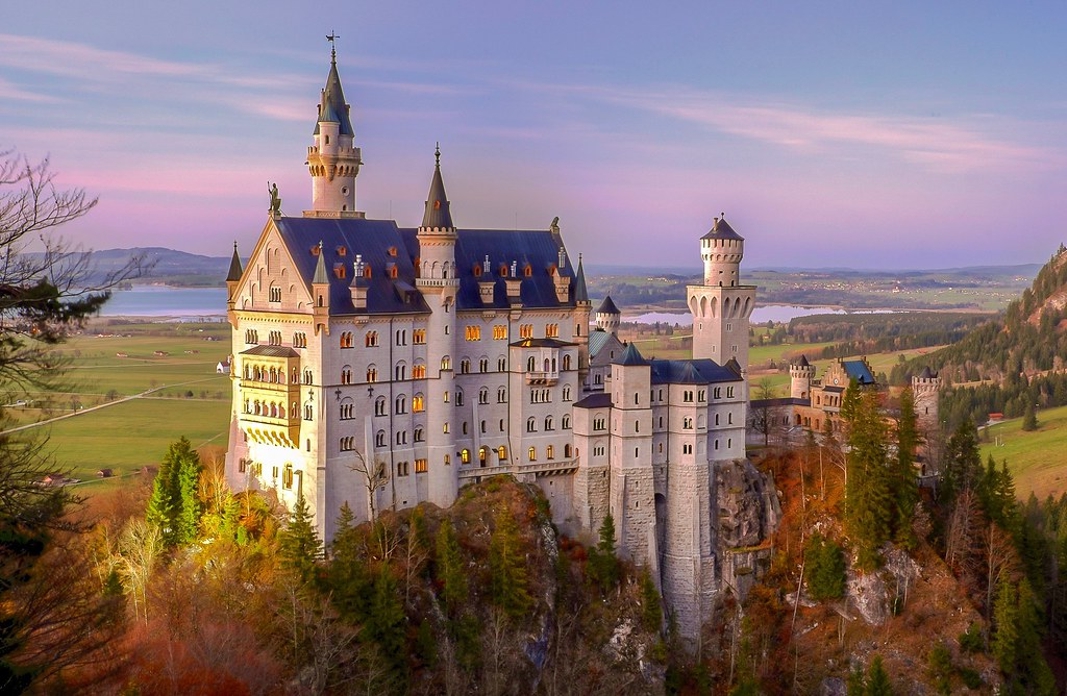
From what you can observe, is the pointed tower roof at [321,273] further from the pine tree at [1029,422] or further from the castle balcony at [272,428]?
the pine tree at [1029,422]

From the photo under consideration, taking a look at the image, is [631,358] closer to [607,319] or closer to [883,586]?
[607,319]

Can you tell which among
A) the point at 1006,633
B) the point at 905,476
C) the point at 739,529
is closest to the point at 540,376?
the point at 739,529

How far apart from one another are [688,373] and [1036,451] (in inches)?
3963

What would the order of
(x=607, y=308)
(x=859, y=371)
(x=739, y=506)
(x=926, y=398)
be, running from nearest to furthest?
(x=739, y=506) < (x=607, y=308) < (x=926, y=398) < (x=859, y=371)

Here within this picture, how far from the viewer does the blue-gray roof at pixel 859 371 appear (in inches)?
4055

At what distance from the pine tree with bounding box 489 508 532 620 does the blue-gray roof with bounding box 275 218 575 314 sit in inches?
614

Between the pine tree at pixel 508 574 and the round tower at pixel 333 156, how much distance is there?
2489cm

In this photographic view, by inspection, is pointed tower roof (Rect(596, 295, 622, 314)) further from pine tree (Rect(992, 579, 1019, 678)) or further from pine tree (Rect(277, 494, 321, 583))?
pine tree (Rect(992, 579, 1019, 678))

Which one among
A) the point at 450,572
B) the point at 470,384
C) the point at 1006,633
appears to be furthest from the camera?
the point at 1006,633

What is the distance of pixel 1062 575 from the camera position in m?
96.1

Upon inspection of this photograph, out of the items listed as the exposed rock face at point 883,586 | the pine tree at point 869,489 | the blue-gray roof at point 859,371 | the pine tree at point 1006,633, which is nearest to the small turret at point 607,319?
the pine tree at point 869,489

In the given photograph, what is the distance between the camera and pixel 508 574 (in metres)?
76.5

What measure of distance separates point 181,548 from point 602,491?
28602mm

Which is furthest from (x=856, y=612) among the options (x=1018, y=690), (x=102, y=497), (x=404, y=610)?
(x=102, y=497)
